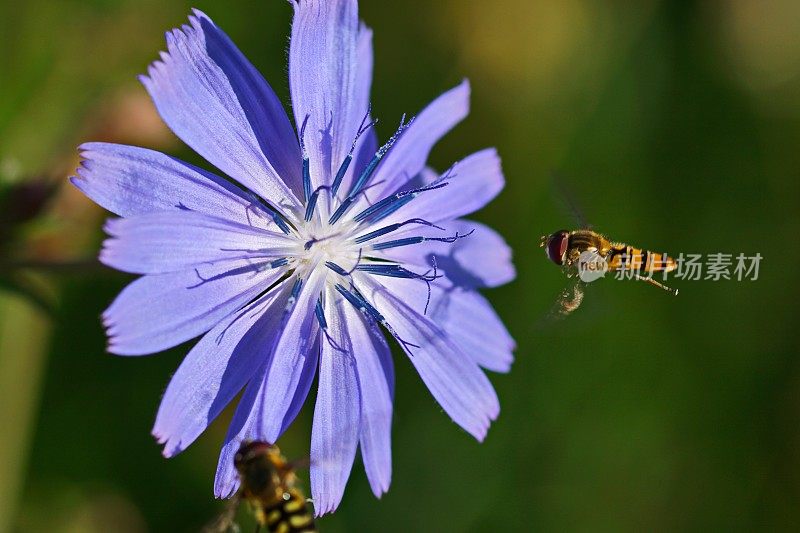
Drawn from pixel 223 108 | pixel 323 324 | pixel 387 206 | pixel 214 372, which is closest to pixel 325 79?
pixel 223 108

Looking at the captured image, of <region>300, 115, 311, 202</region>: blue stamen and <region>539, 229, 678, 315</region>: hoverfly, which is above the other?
<region>300, 115, 311, 202</region>: blue stamen

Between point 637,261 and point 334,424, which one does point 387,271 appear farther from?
point 637,261

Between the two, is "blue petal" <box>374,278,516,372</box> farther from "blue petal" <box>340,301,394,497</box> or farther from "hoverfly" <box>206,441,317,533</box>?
"hoverfly" <box>206,441,317,533</box>

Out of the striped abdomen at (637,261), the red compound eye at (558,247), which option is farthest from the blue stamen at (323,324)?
the striped abdomen at (637,261)

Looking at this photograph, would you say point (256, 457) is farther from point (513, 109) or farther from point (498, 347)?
point (513, 109)

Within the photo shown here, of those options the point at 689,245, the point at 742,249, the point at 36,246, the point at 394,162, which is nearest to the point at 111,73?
the point at 36,246

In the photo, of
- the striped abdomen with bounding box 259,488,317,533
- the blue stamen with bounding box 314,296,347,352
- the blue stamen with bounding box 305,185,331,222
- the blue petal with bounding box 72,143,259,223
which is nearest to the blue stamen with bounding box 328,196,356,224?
the blue stamen with bounding box 305,185,331,222
